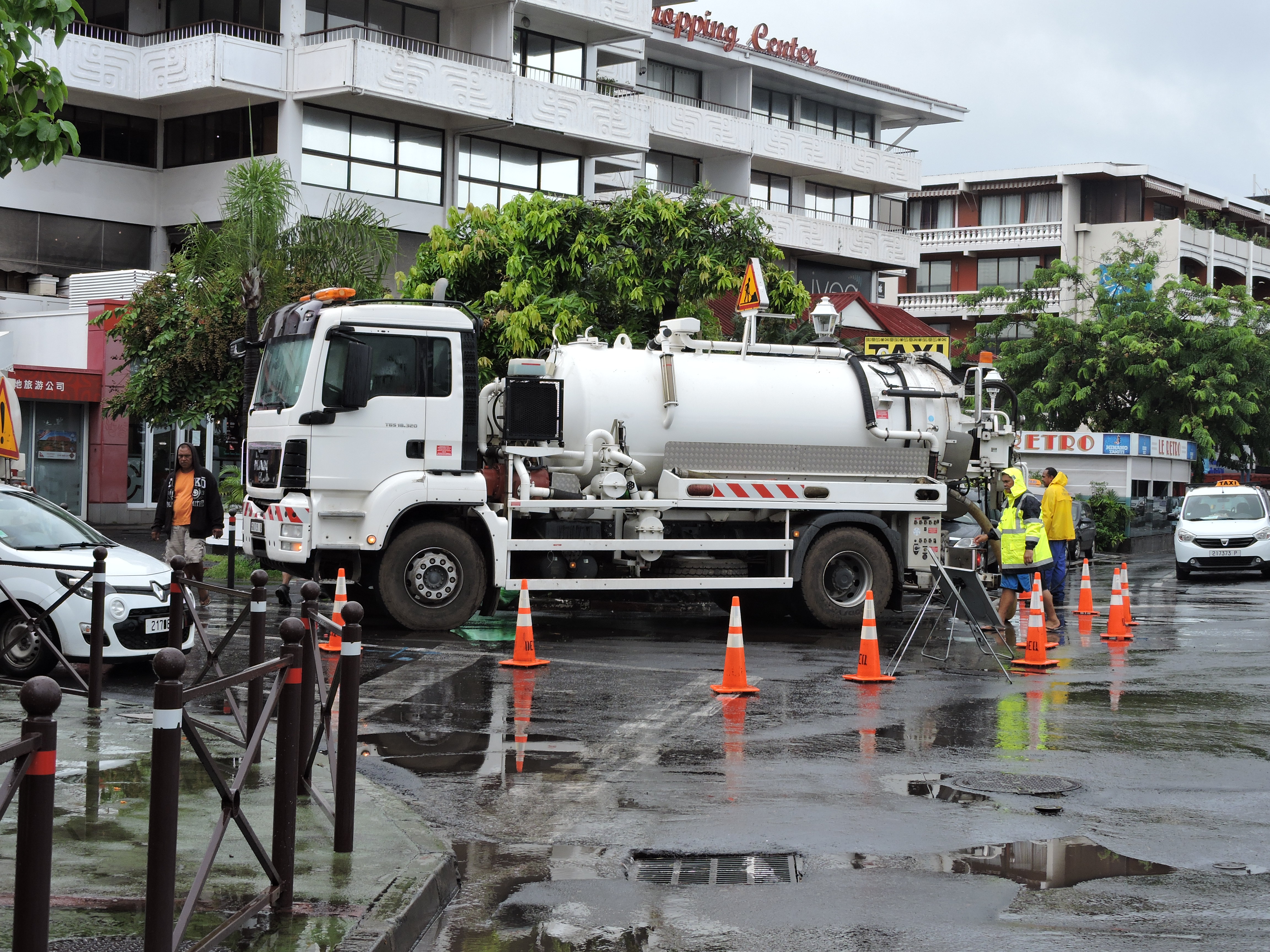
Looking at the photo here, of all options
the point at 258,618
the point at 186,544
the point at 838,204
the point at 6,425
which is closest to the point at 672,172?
the point at 838,204

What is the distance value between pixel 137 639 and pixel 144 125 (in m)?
26.0

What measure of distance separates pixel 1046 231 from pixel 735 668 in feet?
182

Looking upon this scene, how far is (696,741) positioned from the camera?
10000 mm

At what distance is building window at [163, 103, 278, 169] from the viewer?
109ft

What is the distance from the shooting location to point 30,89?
344 inches

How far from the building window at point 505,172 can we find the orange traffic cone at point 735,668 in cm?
2460

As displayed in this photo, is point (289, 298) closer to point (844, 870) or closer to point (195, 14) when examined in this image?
point (195, 14)

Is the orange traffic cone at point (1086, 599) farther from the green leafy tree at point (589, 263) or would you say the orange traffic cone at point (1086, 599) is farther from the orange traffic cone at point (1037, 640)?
the green leafy tree at point (589, 263)

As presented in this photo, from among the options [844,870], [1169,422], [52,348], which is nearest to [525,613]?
[844,870]

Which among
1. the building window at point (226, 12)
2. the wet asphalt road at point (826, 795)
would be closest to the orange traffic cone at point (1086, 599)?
the wet asphalt road at point (826, 795)

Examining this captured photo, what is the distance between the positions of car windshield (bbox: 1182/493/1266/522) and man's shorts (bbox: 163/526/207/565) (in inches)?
784

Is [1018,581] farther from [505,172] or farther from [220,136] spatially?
[220,136]

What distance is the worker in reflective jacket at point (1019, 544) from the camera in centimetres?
1664

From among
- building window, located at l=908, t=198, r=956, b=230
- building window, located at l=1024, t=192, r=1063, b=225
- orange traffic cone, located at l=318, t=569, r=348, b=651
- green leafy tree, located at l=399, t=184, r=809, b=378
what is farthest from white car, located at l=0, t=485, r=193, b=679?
building window, located at l=908, t=198, r=956, b=230
